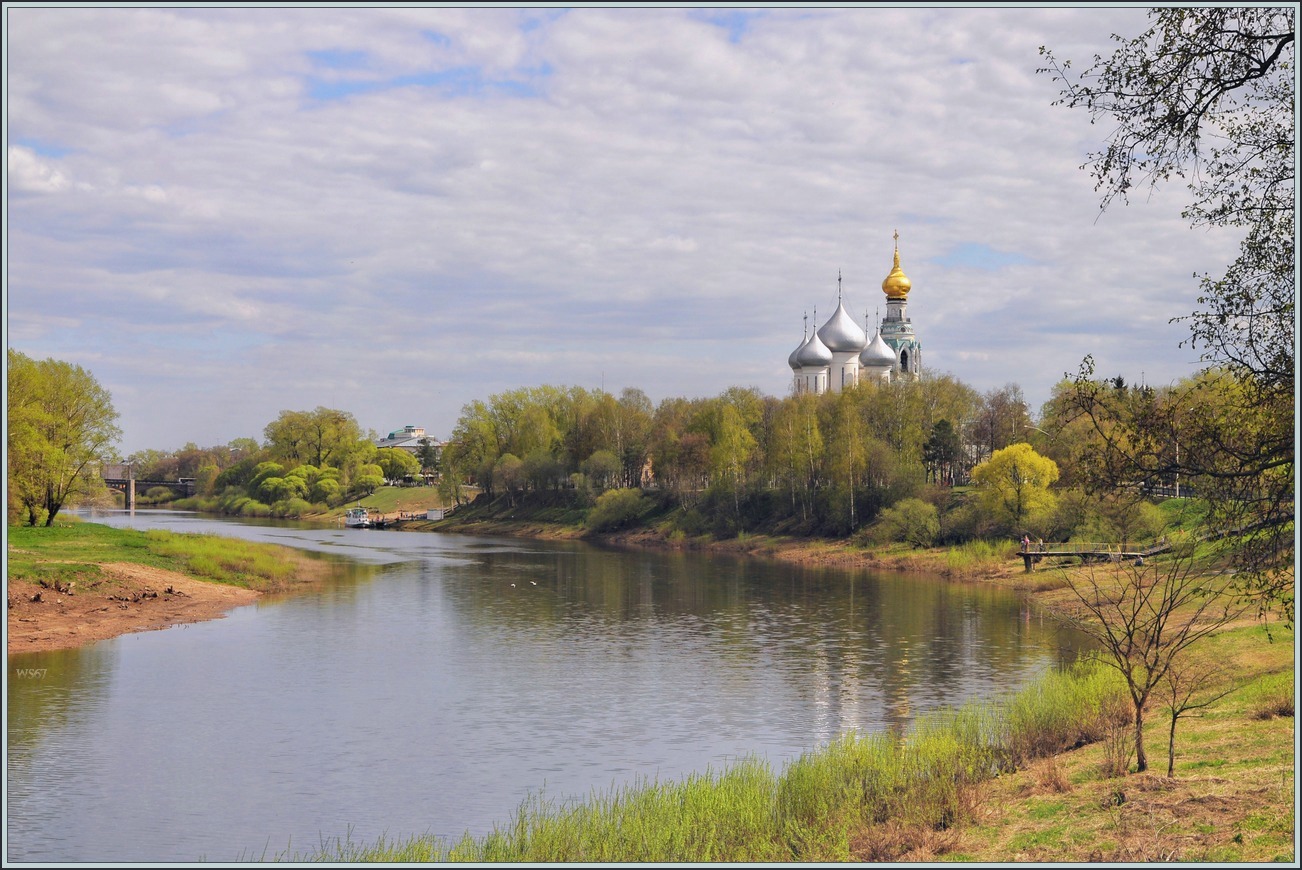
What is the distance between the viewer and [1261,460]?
12.3m

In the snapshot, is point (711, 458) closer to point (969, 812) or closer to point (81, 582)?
point (81, 582)

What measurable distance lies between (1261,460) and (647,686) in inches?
746

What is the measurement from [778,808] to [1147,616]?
22.5 metres

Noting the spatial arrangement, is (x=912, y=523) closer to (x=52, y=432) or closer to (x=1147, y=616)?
(x=1147, y=616)

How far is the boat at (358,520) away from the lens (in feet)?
391

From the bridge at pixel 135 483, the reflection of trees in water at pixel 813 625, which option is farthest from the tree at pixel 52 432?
the bridge at pixel 135 483

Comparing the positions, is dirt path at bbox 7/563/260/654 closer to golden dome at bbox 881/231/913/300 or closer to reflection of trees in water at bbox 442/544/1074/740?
reflection of trees in water at bbox 442/544/1074/740

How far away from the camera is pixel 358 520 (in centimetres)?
11981

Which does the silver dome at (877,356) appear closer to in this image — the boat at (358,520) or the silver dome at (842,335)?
the silver dome at (842,335)

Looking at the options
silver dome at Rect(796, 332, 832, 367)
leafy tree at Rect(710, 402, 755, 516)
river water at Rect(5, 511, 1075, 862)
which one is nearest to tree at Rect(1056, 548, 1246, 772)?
river water at Rect(5, 511, 1075, 862)

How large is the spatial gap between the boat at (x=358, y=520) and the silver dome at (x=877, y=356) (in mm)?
51363

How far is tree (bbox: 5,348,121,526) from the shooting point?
50.0 metres

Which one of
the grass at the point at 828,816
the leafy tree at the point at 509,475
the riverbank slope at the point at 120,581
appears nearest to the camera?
the grass at the point at 828,816

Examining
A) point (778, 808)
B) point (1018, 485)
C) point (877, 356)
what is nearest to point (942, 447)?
point (1018, 485)
